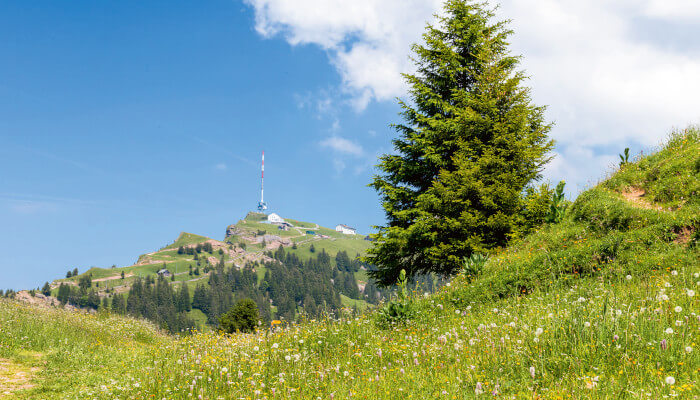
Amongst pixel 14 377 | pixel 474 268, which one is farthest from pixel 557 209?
pixel 14 377

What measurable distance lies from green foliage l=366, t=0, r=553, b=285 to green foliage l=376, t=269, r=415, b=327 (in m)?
9.28

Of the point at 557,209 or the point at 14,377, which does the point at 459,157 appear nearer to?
the point at 557,209

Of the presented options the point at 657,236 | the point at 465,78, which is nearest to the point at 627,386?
the point at 657,236

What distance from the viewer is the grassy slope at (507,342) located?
4742mm

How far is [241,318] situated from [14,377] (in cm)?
3102

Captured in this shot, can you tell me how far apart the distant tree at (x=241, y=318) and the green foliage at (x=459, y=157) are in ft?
69.6

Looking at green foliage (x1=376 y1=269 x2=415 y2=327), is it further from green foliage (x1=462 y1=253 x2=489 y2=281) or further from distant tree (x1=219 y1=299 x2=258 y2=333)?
distant tree (x1=219 y1=299 x2=258 y2=333)

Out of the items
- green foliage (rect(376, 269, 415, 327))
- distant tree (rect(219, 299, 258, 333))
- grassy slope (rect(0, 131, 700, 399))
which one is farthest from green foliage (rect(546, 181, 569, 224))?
distant tree (rect(219, 299, 258, 333))

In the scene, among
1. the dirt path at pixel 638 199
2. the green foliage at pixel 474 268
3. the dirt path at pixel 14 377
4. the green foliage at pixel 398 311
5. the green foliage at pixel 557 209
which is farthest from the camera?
the green foliage at pixel 557 209

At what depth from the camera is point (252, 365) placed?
7.39 m

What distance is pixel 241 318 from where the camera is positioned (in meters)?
39.4

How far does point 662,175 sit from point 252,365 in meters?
17.6

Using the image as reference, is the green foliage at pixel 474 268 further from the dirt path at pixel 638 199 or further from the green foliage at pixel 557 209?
the dirt path at pixel 638 199

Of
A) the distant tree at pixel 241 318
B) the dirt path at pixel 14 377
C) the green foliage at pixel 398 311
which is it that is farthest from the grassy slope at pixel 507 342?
the distant tree at pixel 241 318
